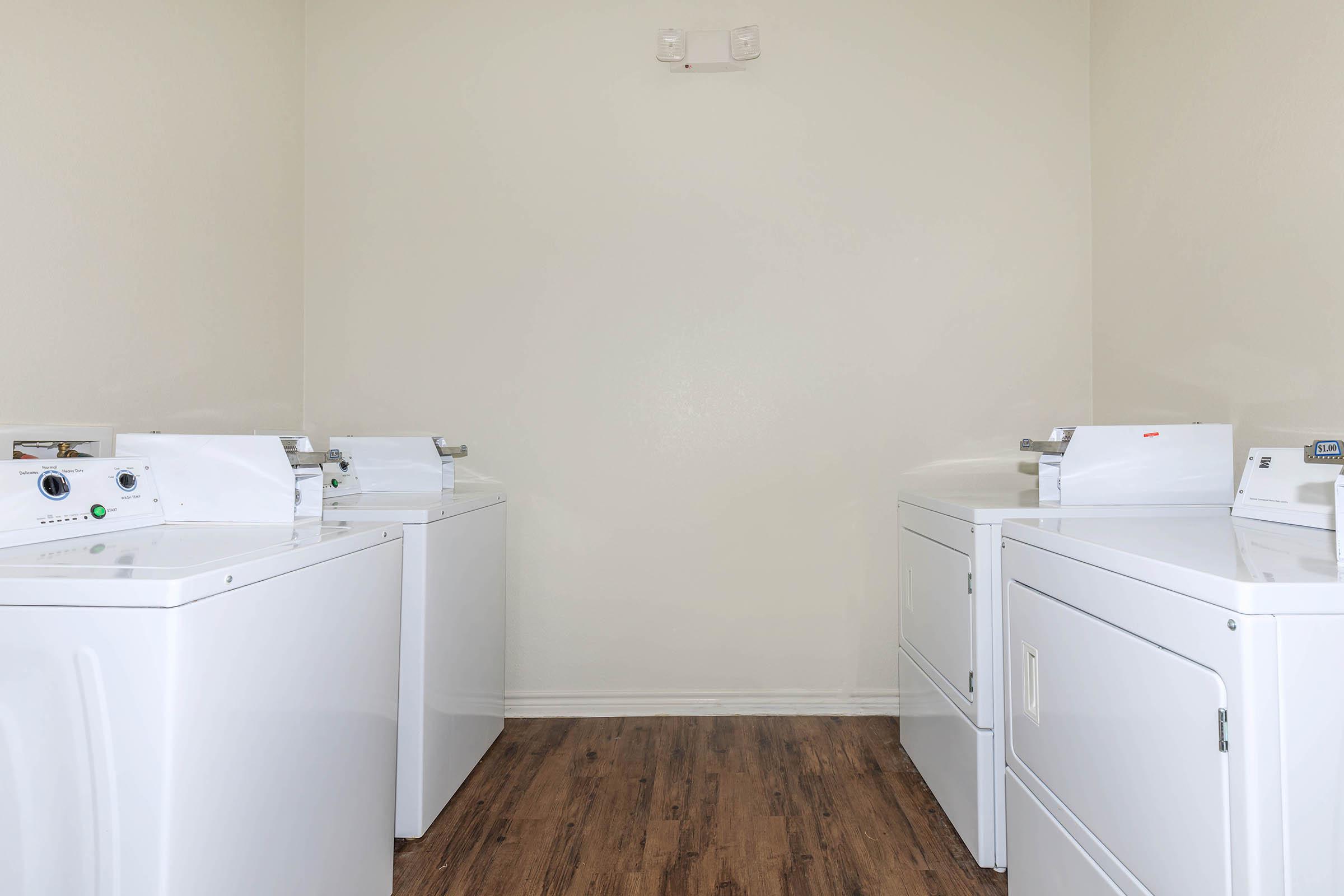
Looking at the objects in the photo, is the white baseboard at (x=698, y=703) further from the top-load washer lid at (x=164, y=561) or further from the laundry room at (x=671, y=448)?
the top-load washer lid at (x=164, y=561)

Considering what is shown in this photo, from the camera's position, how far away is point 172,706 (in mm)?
899

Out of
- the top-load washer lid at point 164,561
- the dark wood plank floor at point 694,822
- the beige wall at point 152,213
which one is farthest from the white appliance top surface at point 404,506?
the dark wood plank floor at point 694,822

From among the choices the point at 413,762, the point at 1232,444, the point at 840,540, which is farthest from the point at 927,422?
the point at 413,762

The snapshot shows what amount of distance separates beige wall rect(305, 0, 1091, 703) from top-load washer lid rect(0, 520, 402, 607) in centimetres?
129

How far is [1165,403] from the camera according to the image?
2293 mm

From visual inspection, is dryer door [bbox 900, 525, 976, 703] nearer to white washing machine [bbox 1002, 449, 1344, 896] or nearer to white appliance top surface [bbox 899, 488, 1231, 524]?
white appliance top surface [bbox 899, 488, 1231, 524]

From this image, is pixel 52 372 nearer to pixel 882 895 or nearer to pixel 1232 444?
pixel 882 895

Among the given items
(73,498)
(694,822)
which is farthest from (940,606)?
(73,498)

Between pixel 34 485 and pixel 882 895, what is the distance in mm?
1854

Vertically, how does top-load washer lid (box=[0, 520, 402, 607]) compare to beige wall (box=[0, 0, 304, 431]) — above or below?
below

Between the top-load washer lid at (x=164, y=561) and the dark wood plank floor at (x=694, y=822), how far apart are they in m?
0.86

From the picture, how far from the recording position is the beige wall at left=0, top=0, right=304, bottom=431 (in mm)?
1641

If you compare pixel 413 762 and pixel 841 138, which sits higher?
pixel 841 138

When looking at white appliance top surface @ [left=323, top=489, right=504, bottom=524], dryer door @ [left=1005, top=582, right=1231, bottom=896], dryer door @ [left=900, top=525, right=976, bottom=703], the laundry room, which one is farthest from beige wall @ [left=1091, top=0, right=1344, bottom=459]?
white appliance top surface @ [left=323, top=489, right=504, bottom=524]
